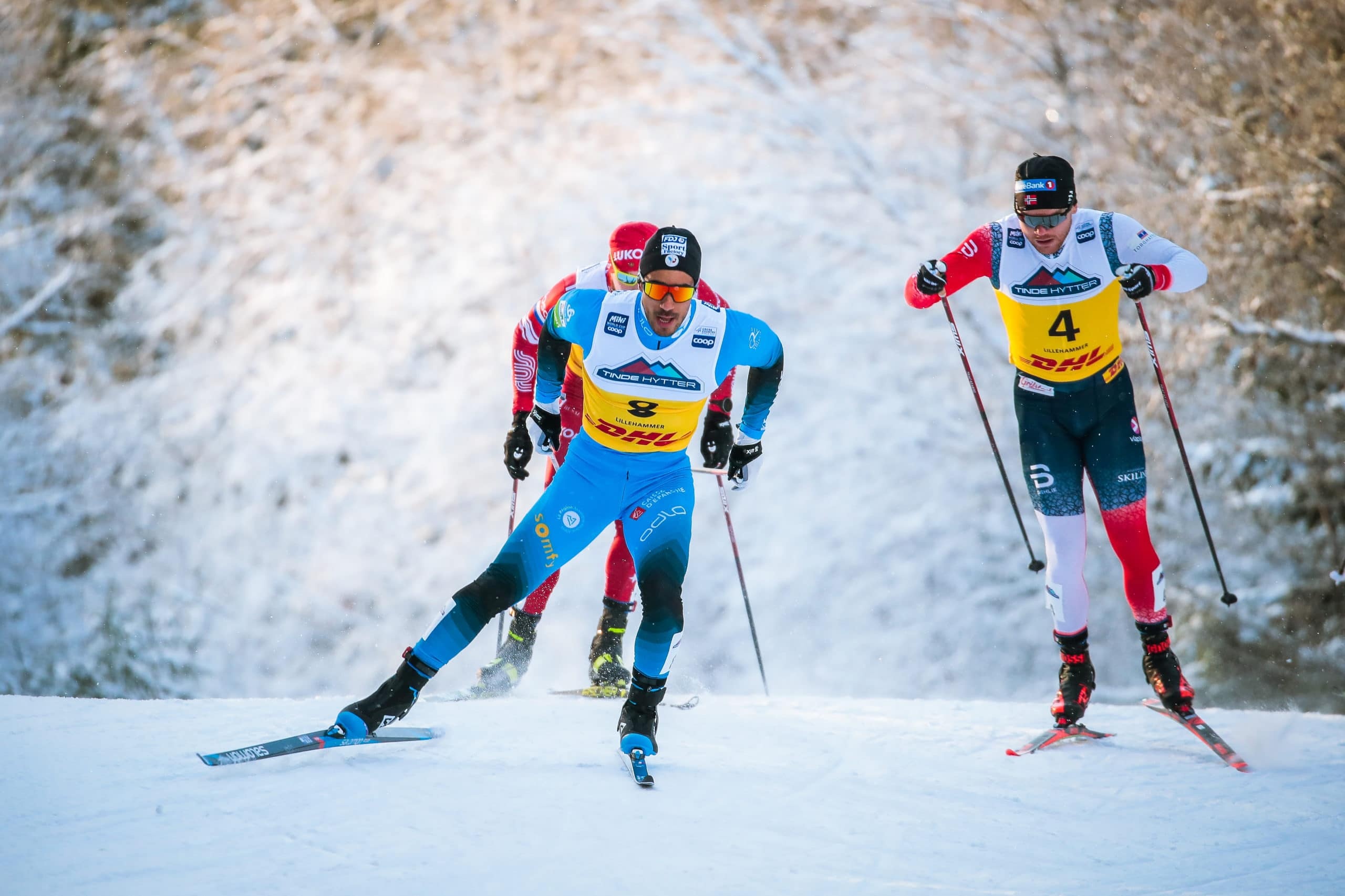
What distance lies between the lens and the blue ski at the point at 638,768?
3.57 meters

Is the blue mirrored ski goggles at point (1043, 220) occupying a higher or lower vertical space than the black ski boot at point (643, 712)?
higher

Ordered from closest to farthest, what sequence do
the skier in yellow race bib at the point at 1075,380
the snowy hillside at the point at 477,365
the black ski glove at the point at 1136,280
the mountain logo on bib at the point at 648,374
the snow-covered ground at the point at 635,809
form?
the snow-covered ground at the point at 635,809
the mountain logo on bib at the point at 648,374
the black ski glove at the point at 1136,280
the skier in yellow race bib at the point at 1075,380
the snowy hillside at the point at 477,365

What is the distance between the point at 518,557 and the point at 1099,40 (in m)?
13.7

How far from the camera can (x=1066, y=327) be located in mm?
4379

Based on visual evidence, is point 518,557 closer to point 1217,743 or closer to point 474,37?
point 1217,743

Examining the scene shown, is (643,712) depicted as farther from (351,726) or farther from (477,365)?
(477,365)

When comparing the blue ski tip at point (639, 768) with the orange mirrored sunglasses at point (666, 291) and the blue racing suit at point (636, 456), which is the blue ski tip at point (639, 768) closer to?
the blue racing suit at point (636, 456)

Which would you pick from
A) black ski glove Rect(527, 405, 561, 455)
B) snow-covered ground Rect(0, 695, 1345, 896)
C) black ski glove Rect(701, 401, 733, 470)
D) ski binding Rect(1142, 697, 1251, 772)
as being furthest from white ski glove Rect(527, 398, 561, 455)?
ski binding Rect(1142, 697, 1251, 772)

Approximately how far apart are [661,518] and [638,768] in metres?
0.83

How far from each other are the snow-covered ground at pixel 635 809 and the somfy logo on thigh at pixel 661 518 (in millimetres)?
795

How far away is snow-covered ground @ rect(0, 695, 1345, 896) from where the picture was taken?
2879 millimetres

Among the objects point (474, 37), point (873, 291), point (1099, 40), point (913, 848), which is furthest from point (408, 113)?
point (913, 848)

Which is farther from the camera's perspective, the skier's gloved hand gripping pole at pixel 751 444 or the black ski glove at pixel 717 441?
the black ski glove at pixel 717 441

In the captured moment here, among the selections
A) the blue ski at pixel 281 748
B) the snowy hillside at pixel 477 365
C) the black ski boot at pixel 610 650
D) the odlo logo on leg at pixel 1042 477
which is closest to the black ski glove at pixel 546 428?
the black ski boot at pixel 610 650
